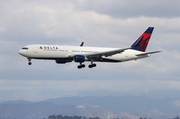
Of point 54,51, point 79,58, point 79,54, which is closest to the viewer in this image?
point 54,51

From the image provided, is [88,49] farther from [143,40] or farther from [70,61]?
[143,40]

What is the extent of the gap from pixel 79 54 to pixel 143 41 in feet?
73.5

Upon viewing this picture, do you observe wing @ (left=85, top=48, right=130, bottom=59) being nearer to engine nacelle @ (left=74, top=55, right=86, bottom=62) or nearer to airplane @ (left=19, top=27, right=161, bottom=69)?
airplane @ (left=19, top=27, right=161, bottom=69)

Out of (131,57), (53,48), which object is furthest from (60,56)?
(131,57)

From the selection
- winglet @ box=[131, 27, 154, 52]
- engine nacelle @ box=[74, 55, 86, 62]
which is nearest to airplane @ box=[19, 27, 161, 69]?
engine nacelle @ box=[74, 55, 86, 62]

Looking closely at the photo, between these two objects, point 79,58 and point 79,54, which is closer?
point 79,58

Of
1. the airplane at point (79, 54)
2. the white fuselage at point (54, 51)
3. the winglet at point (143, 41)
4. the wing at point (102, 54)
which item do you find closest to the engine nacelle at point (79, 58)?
the airplane at point (79, 54)

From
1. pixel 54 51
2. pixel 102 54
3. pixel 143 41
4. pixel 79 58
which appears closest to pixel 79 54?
pixel 79 58

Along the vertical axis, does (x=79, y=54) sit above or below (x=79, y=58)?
above

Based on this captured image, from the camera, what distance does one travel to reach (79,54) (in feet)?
364

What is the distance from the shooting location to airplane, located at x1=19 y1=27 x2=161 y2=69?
10662 centimetres

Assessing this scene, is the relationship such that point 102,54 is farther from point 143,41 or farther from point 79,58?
point 143,41

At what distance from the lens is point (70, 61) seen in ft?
368

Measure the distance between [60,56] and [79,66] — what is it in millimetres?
7357
